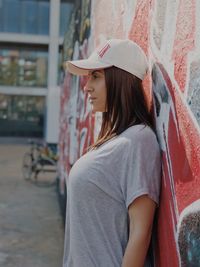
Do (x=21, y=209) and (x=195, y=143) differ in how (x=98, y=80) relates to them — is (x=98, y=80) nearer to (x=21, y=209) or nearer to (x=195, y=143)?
(x=195, y=143)

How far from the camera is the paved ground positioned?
5.05 metres

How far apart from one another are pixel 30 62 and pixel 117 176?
23910 mm

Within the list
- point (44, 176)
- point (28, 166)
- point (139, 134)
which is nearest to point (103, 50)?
point (139, 134)

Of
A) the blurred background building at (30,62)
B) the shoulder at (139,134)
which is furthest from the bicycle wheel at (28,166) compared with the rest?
the blurred background building at (30,62)

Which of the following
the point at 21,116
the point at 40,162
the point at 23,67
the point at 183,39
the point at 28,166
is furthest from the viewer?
the point at 21,116

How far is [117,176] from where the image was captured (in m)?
1.71

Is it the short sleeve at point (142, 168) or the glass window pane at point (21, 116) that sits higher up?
the short sleeve at point (142, 168)

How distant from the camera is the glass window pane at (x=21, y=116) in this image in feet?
80.9

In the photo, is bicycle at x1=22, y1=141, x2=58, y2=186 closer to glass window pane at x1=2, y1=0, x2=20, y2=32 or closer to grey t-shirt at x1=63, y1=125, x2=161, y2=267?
grey t-shirt at x1=63, y1=125, x2=161, y2=267

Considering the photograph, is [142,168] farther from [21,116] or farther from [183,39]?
[21,116]

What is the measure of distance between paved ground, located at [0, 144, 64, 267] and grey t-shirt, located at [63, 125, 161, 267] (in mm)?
3196

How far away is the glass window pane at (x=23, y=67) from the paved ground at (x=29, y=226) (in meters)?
14.8

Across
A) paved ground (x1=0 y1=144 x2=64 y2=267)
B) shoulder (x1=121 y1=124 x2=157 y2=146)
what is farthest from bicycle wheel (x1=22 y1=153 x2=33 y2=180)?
shoulder (x1=121 y1=124 x2=157 y2=146)

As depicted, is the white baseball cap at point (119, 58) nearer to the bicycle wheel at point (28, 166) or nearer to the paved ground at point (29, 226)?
the paved ground at point (29, 226)
